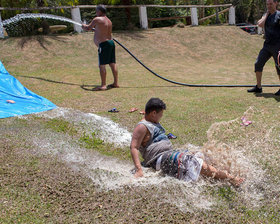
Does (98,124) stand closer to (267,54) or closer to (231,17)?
(267,54)

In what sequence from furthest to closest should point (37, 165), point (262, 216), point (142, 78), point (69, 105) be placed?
point (142, 78), point (69, 105), point (37, 165), point (262, 216)

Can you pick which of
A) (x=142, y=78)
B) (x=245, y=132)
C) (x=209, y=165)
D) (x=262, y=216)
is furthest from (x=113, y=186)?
(x=142, y=78)

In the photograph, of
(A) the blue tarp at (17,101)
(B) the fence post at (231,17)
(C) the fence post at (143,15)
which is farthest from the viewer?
(B) the fence post at (231,17)

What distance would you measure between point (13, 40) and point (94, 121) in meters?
8.69

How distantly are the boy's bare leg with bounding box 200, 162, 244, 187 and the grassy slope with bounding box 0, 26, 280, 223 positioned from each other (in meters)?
0.20

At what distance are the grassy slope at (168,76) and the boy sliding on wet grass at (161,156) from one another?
0.96 feet

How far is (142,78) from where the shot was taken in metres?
10.4

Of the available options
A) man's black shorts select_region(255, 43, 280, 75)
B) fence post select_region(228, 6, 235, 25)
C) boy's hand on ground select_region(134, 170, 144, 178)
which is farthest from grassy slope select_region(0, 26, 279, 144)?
fence post select_region(228, 6, 235, 25)

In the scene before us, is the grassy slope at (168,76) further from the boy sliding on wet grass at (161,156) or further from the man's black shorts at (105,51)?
the man's black shorts at (105,51)

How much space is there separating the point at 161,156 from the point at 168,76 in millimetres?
7508

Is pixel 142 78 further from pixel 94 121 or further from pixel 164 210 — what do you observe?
pixel 164 210

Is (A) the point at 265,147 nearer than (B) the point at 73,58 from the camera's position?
Yes

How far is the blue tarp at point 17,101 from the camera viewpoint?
626cm

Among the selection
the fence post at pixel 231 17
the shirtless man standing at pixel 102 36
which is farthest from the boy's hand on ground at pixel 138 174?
the fence post at pixel 231 17
